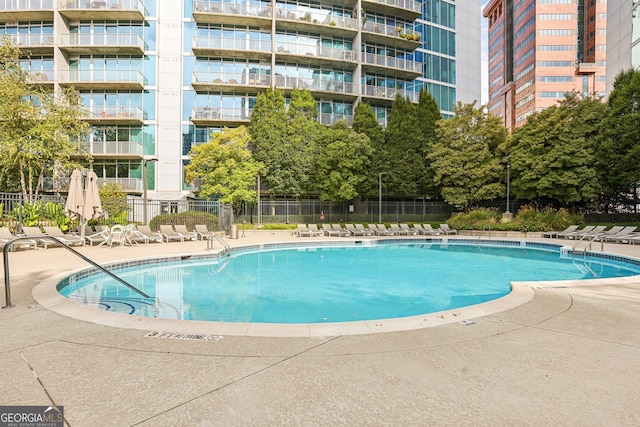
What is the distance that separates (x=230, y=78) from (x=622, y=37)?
3455cm

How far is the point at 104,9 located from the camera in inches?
1075

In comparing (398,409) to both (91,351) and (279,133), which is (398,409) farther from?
(279,133)

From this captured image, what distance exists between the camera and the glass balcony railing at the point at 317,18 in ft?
96.3

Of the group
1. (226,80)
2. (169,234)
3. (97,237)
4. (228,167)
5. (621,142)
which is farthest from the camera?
(226,80)

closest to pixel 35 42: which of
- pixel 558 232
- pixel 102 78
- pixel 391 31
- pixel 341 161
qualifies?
pixel 102 78

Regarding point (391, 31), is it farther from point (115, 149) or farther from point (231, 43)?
point (115, 149)

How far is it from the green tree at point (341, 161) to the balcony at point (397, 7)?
1288 cm

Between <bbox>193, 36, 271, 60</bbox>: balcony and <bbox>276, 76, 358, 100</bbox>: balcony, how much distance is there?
8.54ft

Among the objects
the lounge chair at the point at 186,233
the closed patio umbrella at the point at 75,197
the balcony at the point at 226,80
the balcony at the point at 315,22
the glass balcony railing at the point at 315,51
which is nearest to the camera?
the closed patio umbrella at the point at 75,197

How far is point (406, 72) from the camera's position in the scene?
32438 millimetres

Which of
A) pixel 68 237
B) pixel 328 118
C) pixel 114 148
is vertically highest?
pixel 328 118

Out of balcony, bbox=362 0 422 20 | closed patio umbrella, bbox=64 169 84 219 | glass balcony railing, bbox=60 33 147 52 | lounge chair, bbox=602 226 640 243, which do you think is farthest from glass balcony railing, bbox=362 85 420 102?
closed patio umbrella, bbox=64 169 84 219

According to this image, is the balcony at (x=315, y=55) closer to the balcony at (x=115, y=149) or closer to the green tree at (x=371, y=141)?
the green tree at (x=371, y=141)

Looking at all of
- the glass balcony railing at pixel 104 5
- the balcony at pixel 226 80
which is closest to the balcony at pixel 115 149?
the balcony at pixel 226 80
